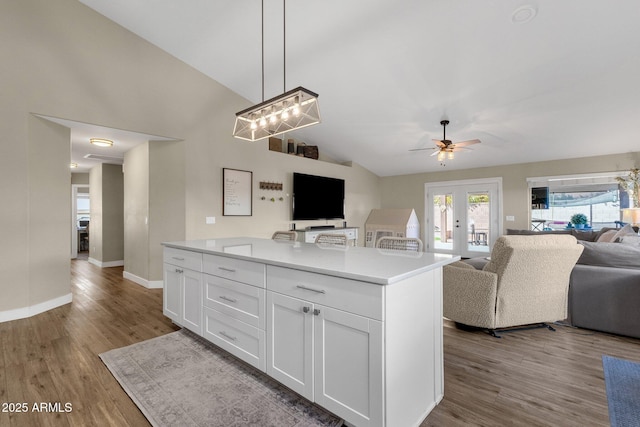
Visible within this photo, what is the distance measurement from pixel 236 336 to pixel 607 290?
328 cm

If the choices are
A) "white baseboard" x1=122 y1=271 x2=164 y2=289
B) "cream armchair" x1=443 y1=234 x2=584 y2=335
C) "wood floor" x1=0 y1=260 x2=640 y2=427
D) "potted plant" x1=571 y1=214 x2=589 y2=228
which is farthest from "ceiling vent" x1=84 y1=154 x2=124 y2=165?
"potted plant" x1=571 y1=214 x2=589 y2=228

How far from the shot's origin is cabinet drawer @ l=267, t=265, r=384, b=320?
1277 mm

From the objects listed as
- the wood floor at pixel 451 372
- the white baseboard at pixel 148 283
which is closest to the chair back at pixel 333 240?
the wood floor at pixel 451 372

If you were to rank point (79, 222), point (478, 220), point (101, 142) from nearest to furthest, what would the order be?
1. point (101, 142)
2. point (478, 220)
3. point (79, 222)

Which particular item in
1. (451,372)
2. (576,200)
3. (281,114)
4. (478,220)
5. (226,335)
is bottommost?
(451,372)

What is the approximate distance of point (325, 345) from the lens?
145cm

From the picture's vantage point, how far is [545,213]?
635 centimetres

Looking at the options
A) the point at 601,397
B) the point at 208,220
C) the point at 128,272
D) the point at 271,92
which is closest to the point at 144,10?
the point at 271,92

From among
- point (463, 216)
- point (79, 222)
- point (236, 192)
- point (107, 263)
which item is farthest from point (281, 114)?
point (79, 222)

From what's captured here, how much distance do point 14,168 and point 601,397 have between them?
215 inches

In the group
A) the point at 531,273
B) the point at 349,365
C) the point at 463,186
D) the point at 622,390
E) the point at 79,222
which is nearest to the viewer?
the point at 349,365

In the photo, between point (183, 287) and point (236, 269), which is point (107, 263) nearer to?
point (183, 287)

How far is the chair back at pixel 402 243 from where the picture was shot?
2.37 meters

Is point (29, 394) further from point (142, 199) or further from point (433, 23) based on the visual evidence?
point (433, 23)
